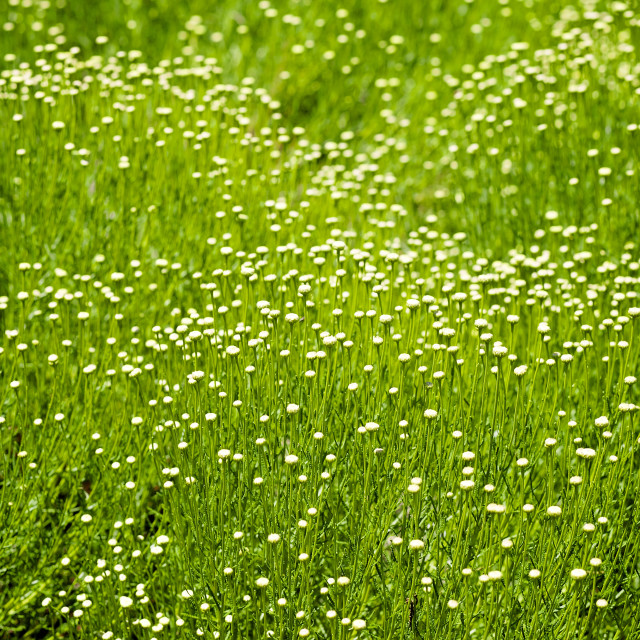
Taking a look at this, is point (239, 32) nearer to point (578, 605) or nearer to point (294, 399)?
point (294, 399)

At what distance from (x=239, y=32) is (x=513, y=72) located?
2.08 m

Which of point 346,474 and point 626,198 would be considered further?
point 626,198

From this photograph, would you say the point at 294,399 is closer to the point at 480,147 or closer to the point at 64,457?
the point at 64,457

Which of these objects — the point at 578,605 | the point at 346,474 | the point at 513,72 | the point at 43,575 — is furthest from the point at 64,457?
the point at 513,72

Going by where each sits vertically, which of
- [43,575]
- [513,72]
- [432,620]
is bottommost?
[43,575]

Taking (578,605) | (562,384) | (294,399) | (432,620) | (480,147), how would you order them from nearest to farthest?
1. (578,605)
2. (432,620)
3. (294,399)
4. (562,384)
5. (480,147)

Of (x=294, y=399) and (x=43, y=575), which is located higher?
(x=294, y=399)

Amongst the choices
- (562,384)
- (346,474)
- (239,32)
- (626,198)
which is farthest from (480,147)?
(346,474)

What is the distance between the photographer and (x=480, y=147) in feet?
16.4

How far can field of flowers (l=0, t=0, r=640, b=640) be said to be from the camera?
2668mm

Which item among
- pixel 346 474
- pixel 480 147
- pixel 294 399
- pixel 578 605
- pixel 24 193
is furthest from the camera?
pixel 480 147

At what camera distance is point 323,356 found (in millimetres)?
2846

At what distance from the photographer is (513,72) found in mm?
5738

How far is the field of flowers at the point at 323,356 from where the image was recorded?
105 inches
